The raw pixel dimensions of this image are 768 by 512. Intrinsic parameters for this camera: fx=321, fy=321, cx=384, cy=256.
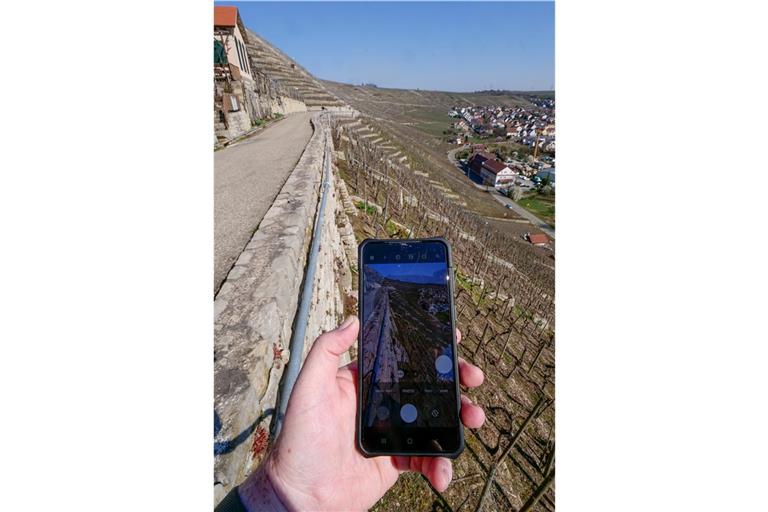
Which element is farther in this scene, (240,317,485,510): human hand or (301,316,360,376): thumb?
(301,316,360,376): thumb

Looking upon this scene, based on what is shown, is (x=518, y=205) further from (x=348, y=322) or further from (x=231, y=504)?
(x=231, y=504)

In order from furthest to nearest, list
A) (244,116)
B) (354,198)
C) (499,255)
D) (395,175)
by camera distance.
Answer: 1. (499,255)
2. (395,175)
3. (244,116)
4. (354,198)

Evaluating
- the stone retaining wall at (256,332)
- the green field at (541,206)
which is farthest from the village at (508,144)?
the stone retaining wall at (256,332)

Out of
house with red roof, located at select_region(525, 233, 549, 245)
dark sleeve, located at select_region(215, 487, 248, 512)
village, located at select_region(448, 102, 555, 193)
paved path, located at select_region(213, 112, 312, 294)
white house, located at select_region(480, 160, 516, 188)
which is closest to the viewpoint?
dark sleeve, located at select_region(215, 487, 248, 512)

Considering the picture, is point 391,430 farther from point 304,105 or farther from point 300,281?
point 304,105

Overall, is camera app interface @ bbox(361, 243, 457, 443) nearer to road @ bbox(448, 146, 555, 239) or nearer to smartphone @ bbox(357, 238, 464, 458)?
smartphone @ bbox(357, 238, 464, 458)

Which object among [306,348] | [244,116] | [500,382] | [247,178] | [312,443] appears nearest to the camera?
[312,443]

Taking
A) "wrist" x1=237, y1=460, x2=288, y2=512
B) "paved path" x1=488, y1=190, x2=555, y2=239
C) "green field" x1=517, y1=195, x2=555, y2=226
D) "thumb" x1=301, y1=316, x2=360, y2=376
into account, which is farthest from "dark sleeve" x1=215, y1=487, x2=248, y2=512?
"green field" x1=517, y1=195, x2=555, y2=226

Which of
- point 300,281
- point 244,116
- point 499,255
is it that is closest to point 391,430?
point 300,281
